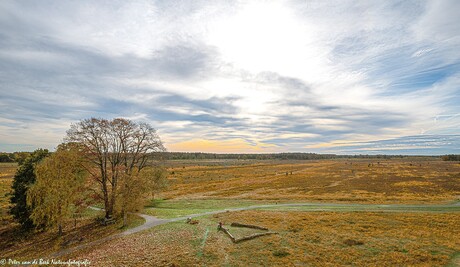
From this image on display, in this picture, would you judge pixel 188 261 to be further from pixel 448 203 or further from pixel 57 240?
pixel 448 203

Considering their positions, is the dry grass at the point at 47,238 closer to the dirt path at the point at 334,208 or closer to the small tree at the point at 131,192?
the dirt path at the point at 334,208

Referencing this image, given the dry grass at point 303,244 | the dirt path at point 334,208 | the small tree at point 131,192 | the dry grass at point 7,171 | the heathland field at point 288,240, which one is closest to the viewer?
the dry grass at point 303,244

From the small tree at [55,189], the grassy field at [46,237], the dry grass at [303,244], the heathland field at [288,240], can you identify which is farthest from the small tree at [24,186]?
the dry grass at [303,244]

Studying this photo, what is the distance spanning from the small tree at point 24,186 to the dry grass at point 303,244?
54.4 feet

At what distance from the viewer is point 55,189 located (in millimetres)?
33344

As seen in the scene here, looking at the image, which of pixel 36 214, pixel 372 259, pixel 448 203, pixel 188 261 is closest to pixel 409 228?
pixel 372 259

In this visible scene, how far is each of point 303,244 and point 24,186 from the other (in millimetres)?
40936

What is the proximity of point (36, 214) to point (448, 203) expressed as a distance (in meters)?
68.9

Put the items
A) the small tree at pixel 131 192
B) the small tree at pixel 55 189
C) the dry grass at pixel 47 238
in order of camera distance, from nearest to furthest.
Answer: the dry grass at pixel 47 238, the small tree at pixel 55 189, the small tree at pixel 131 192

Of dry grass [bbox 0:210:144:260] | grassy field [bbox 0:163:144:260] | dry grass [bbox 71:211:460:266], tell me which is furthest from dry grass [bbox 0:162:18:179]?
dry grass [bbox 71:211:460:266]

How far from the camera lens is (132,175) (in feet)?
134

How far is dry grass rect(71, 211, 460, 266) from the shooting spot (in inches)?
885

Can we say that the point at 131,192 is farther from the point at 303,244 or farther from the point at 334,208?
the point at 334,208

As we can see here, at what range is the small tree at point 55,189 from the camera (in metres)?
32.9
